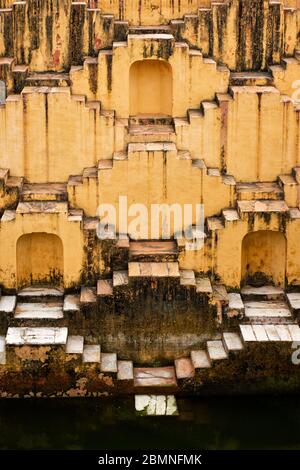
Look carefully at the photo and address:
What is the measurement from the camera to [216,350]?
14.8 metres

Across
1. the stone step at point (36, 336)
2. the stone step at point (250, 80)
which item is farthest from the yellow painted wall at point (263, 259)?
the stone step at point (36, 336)

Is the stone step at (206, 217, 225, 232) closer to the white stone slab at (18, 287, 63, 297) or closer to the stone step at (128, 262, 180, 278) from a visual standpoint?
the stone step at (128, 262, 180, 278)

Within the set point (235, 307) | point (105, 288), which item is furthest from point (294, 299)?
point (105, 288)

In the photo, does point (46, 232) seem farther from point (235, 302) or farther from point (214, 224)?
point (235, 302)

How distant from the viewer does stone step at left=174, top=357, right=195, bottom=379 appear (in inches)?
580

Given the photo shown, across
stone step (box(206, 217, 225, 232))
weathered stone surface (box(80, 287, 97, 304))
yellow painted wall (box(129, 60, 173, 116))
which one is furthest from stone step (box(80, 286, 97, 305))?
yellow painted wall (box(129, 60, 173, 116))

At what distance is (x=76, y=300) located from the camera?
15.1 m

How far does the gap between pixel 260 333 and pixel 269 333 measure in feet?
0.41

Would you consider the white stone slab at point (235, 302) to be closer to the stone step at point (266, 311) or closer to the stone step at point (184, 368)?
the stone step at point (266, 311)

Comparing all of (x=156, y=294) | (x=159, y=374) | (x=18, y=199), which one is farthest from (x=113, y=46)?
(x=159, y=374)

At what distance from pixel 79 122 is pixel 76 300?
2.45m

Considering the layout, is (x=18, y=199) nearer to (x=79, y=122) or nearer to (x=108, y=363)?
(x=79, y=122)

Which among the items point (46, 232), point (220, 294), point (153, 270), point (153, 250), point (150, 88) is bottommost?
point (220, 294)

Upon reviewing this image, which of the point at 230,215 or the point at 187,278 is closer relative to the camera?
the point at 187,278
